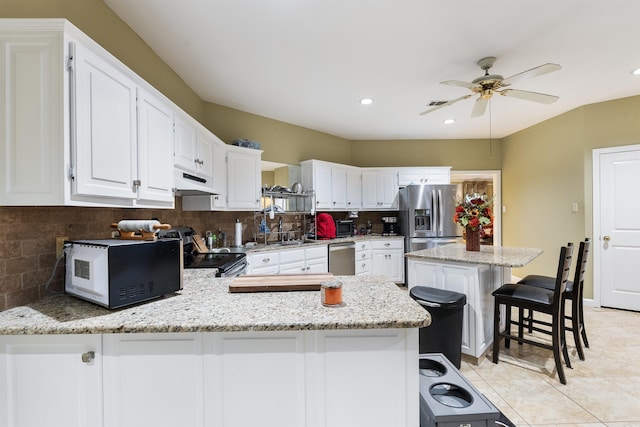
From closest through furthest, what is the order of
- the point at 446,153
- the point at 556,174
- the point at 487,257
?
1. the point at 487,257
2. the point at 556,174
3. the point at 446,153

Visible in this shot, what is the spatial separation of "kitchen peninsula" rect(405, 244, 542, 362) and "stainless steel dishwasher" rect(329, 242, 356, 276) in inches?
66.6

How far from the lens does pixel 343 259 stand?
15.0ft

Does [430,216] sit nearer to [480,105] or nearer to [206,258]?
[480,105]

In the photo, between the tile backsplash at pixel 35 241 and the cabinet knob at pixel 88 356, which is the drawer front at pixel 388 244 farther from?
the cabinet knob at pixel 88 356

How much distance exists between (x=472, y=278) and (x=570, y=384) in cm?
99

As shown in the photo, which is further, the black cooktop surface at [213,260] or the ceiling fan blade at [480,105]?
the ceiling fan blade at [480,105]

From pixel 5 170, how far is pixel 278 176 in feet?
11.1

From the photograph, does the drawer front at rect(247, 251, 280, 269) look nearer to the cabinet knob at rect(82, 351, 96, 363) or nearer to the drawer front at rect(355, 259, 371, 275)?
the drawer front at rect(355, 259, 371, 275)

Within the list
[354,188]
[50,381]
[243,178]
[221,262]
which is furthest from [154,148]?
[354,188]

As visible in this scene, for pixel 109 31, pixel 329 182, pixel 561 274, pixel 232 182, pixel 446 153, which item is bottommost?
pixel 561 274

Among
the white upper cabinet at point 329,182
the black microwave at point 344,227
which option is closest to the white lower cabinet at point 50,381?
the white upper cabinet at point 329,182

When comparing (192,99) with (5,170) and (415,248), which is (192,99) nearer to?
(5,170)

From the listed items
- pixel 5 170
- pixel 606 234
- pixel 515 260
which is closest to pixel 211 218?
pixel 5 170

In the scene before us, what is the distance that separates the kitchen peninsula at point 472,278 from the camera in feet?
8.04
